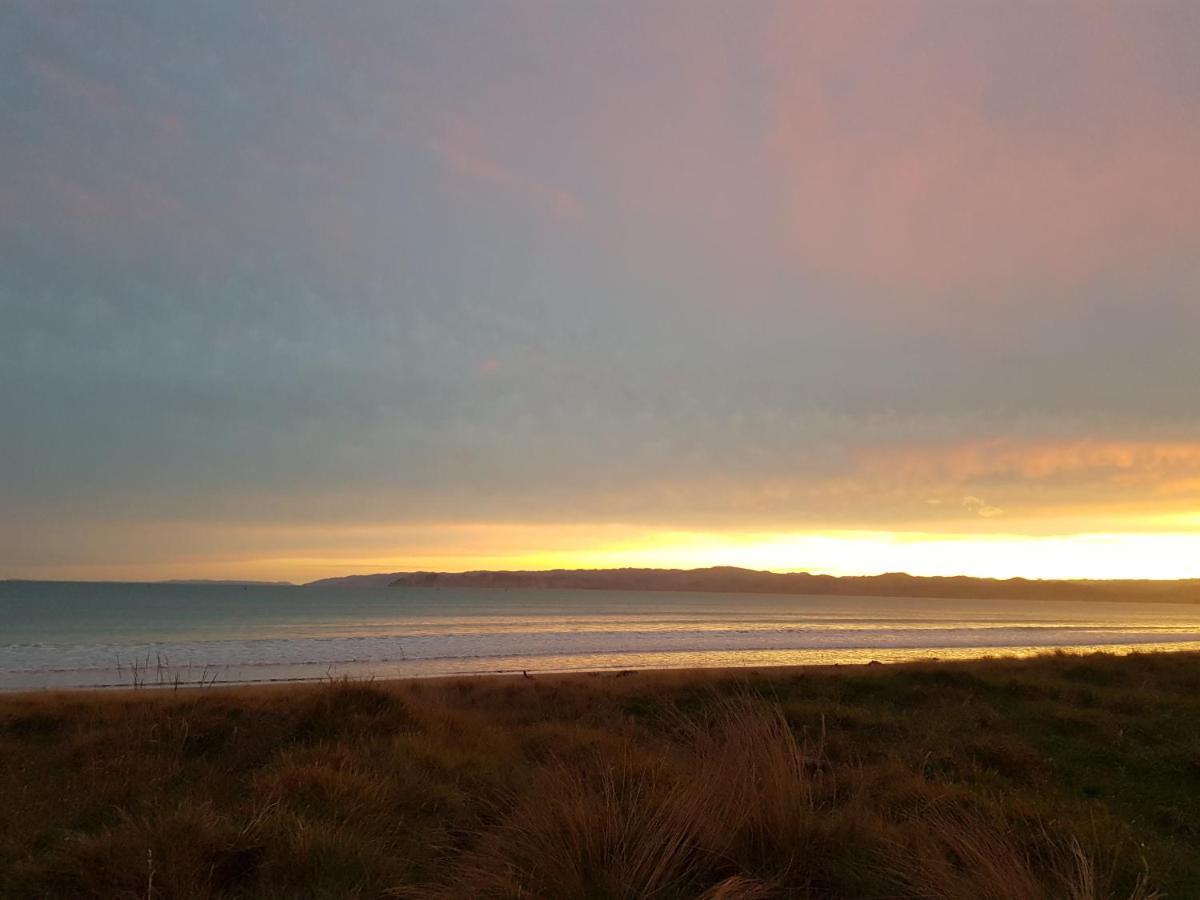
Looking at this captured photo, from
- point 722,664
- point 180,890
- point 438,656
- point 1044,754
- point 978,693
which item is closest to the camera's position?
point 180,890

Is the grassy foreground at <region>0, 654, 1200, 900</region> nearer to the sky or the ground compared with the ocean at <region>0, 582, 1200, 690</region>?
nearer to the sky

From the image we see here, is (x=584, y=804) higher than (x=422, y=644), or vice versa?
(x=584, y=804)

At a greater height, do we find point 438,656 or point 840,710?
point 840,710

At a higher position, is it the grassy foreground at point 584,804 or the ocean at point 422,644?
the grassy foreground at point 584,804

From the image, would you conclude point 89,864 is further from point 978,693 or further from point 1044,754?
point 978,693

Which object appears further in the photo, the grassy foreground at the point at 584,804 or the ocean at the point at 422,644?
the ocean at the point at 422,644

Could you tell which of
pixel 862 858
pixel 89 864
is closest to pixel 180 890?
pixel 89 864

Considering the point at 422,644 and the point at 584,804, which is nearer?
the point at 584,804

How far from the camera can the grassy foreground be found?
191 inches

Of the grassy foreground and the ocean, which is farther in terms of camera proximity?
the ocean

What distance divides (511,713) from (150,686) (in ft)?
52.8

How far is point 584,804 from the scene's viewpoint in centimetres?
508

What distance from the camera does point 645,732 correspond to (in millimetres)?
11930

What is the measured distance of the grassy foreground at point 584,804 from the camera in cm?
485
